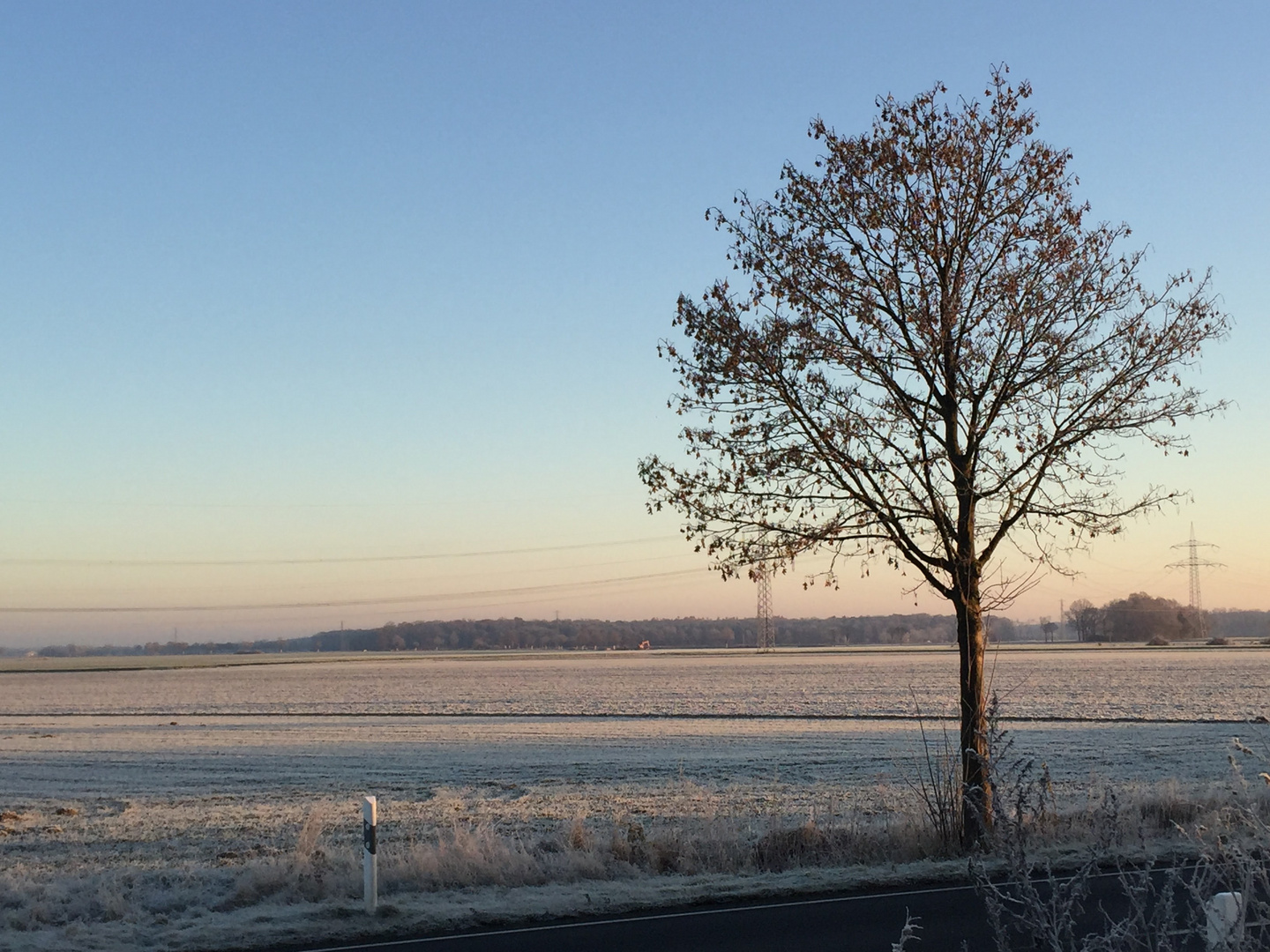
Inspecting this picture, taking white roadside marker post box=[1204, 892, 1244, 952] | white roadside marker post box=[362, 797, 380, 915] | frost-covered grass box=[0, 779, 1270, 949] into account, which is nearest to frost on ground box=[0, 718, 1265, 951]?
frost-covered grass box=[0, 779, 1270, 949]

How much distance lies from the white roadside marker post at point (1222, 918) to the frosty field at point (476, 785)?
7008mm

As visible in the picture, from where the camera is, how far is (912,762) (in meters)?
24.3

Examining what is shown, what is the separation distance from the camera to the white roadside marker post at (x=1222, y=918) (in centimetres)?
396

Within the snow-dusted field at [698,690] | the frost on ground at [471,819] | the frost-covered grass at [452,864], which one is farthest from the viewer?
the snow-dusted field at [698,690]

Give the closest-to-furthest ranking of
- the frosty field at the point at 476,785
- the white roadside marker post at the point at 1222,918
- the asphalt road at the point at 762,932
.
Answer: the white roadside marker post at the point at 1222,918 < the asphalt road at the point at 762,932 < the frosty field at the point at 476,785

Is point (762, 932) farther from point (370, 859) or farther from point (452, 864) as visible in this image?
point (452, 864)

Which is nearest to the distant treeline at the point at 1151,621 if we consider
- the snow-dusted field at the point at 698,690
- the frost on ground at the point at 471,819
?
the snow-dusted field at the point at 698,690

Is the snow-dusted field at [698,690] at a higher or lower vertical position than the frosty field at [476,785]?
lower

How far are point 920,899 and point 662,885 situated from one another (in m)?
2.50

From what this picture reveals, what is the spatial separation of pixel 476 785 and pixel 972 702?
44.1 feet

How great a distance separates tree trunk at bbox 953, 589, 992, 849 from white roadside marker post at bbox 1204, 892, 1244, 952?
840cm

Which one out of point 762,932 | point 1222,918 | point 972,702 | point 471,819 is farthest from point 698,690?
point 1222,918

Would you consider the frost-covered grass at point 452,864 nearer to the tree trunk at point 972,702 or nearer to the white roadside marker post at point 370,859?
the white roadside marker post at point 370,859

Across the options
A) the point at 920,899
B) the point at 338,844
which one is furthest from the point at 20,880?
the point at 920,899
